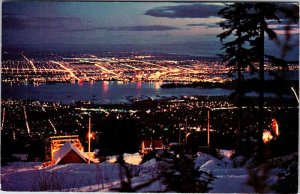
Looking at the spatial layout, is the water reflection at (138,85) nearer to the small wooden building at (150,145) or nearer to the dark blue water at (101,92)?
the dark blue water at (101,92)

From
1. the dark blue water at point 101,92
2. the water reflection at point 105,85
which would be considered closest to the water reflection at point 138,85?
the dark blue water at point 101,92

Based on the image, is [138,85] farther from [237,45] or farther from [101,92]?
[237,45]

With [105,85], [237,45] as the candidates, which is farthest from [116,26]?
[237,45]

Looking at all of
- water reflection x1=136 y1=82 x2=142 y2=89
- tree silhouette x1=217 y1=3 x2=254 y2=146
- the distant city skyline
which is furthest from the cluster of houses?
tree silhouette x1=217 y1=3 x2=254 y2=146

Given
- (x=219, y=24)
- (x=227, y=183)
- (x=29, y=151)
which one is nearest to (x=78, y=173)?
(x=29, y=151)

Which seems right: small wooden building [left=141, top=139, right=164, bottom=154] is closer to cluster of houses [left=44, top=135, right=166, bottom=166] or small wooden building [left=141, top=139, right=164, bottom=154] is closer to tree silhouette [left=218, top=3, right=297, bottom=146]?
cluster of houses [left=44, top=135, right=166, bottom=166]

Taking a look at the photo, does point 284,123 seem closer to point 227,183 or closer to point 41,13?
point 227,183
